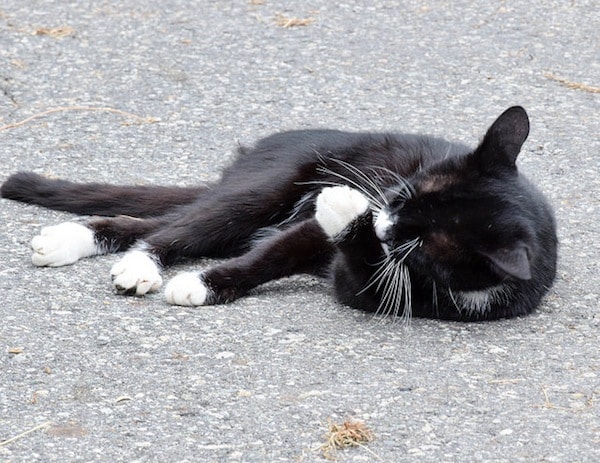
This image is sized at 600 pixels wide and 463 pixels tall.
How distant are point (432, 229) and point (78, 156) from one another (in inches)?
102

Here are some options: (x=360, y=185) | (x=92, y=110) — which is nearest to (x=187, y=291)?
(x=360, y=185)

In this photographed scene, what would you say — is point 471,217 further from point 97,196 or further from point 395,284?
point 97,196

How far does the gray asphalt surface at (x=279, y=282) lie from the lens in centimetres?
359

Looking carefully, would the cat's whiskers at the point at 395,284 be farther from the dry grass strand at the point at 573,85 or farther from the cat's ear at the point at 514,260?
the dry grass strand at the point at 573,85

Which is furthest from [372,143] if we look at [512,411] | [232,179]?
[512,411]

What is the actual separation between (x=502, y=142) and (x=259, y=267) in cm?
111

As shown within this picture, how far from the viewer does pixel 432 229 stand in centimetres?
417

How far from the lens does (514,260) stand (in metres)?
3.87

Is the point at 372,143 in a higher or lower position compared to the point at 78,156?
higher

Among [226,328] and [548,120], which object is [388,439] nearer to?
[226,328]

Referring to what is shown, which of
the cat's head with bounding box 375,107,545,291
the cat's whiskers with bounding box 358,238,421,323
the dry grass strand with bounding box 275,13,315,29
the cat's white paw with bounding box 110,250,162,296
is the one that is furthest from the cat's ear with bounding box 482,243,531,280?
the dry grass strand with bounding box 275,13,315,29

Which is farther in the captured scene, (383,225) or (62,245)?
(62,245)

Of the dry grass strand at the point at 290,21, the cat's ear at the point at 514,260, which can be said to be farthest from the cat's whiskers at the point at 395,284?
the dry grass strand at the point at 290,21

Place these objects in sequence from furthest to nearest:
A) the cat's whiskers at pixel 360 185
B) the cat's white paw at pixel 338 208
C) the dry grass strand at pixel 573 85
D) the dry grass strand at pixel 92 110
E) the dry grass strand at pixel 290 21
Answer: the dry grass strand at pixel 290 21 → the dry grass strand at pixel 573 85 → the dry grass strand at pixel 92 110 → the cat's whiskers at pixel 360 185 → the cat's white paw at pixel 338 208
